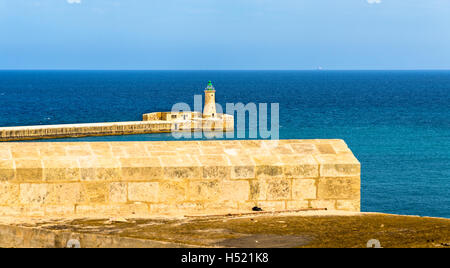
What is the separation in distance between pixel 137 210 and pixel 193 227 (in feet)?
4.08

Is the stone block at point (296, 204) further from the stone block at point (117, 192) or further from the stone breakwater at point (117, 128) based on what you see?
the stone breakwater at point (117, 128)

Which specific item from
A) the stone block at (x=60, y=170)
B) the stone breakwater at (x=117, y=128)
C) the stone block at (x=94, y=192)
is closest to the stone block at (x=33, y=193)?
the stone block at (x=60, y=170)

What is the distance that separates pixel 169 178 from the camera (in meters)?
6.50

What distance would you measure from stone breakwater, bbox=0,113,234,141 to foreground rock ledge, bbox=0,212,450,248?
57.7m

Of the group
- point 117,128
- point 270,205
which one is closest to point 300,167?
point 270,205

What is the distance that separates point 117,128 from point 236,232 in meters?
61.5

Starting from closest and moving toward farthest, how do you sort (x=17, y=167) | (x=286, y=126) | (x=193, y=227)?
(x=193, y=227)
(x=17, y=167)
(x=286, y=126)

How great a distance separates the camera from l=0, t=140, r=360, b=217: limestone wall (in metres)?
6.31

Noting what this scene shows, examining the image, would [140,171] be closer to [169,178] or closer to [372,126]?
[169,178]

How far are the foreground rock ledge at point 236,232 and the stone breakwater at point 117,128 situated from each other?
5766 cm

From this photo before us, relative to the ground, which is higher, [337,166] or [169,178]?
[337,166]

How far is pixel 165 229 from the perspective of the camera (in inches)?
206
